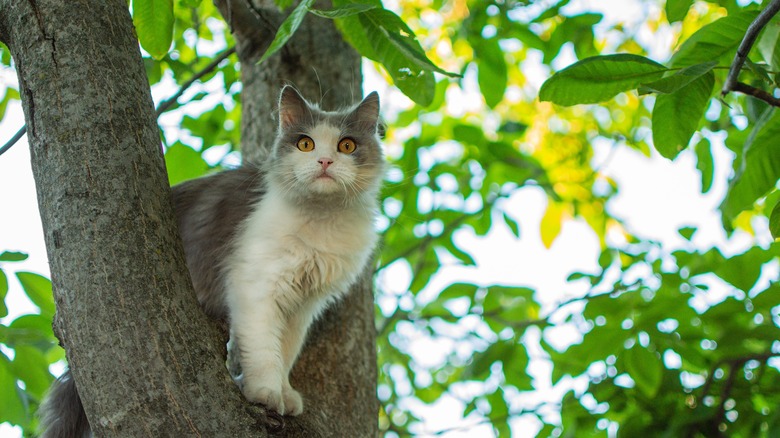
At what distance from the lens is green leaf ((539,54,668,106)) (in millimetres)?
1881

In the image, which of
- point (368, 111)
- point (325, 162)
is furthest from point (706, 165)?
point (325, 162)

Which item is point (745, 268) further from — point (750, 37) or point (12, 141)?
point (12, 141)

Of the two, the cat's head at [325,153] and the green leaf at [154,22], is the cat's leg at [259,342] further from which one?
the green leaf at [154,22]

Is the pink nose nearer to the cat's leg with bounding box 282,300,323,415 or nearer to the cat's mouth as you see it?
the cat's mouth

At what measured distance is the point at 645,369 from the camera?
3059 millimetres

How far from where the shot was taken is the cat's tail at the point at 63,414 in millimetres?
2713

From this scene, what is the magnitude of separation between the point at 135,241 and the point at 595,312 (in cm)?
223

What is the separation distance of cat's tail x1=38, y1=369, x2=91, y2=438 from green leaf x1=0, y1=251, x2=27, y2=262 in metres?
0.53

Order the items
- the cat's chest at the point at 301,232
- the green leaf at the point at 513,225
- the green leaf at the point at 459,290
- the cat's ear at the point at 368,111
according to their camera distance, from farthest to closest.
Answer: the green leaf at the point at 513,225 < the green leaf at the point at 459,290 < the cat's ear at the point at 368,111 < the cat's chest at the point at 301,232

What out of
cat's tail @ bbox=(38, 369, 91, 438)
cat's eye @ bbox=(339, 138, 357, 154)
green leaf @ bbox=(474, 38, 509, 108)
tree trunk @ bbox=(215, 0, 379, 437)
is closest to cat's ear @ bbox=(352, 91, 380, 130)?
cat's eye @ bbox=(339, 138, 357, 154)

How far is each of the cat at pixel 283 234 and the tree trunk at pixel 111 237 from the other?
68cm

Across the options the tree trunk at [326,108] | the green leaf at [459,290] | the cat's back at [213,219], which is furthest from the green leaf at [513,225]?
the cat's back at [213,219]

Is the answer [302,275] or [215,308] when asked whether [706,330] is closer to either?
[302,275]

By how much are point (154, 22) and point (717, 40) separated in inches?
73.0
